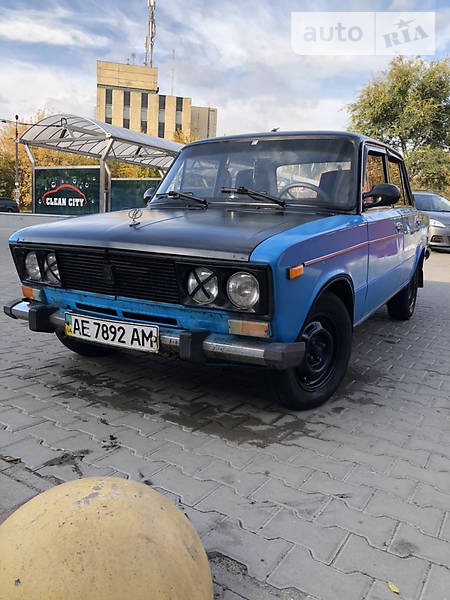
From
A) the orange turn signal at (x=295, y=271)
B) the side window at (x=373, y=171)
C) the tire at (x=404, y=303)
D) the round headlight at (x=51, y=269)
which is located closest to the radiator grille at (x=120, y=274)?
the round headlight at (x=51, y=269)

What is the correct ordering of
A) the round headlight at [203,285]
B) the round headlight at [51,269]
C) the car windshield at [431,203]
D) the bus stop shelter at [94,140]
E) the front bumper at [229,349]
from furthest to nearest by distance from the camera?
the car windshield at [431,203], the bus stop shelter at [94,140], the round headlight at [51,269], the round headlight at [203,285], the front bumper at [229,349]

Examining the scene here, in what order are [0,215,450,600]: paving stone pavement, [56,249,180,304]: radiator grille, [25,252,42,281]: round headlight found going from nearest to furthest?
1. [0,215,450,600]: paving stone pavement
2. [56,249,180,304]: radiator grille
3. [25,252,42,281]: round headlight

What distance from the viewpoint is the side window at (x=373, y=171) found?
4.33 meters

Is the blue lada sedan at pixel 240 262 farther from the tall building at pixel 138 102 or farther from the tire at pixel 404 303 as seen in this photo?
the tall building at pixel 138 102

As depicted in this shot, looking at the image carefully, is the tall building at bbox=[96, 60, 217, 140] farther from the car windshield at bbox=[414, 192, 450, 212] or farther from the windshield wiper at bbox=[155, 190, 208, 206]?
the windshield wiper at bbox=[155, 190, 208, 206]

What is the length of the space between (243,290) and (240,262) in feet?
0.61

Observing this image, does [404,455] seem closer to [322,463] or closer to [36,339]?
[322,463]

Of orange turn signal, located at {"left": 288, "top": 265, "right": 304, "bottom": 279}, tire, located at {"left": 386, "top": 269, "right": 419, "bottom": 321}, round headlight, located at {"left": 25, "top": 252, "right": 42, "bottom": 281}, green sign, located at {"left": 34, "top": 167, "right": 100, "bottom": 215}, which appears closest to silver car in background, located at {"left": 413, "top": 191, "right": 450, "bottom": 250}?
tire, located at {"left": 386, "top": 269, "right": 419, "bottom": 321}

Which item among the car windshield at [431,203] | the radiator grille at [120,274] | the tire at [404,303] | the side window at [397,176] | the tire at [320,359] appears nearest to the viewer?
the radiator grille at [120,274]

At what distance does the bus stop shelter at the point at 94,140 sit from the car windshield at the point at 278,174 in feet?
33.8

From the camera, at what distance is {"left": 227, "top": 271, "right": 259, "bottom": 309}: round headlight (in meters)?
2.96

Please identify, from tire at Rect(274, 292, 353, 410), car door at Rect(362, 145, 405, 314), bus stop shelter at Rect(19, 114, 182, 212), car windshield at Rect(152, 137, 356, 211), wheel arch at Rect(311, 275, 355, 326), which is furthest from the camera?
bus stop shelter at Rect(19, 114, 182, 212)

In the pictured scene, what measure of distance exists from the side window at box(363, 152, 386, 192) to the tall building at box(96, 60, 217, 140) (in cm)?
7843

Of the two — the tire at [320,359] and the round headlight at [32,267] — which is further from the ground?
the round headlight at [32,267]
